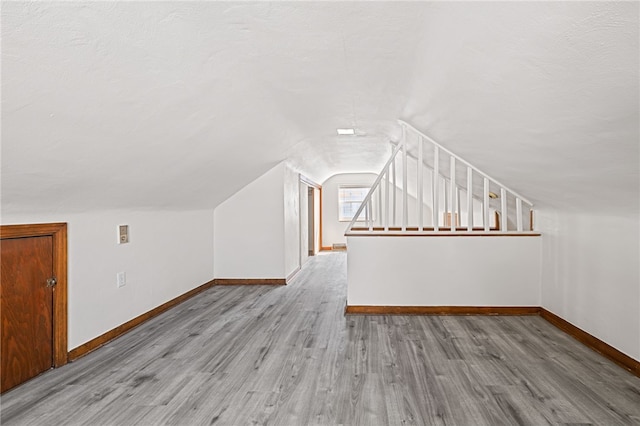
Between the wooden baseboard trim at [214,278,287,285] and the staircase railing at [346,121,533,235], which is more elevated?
the staircase railing at [346,121,533,235]

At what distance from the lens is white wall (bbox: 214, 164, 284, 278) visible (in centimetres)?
573

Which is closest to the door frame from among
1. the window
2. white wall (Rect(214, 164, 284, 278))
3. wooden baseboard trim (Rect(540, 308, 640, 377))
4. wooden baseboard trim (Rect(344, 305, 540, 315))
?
wooden baseboard trim (Rect(344, 305, 540, 315))

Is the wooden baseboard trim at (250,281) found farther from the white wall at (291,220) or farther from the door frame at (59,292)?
the door frame at (59,292)

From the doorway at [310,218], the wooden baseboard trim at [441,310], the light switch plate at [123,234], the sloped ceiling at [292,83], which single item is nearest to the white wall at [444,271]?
the wooden baseboard trim at [441,310]

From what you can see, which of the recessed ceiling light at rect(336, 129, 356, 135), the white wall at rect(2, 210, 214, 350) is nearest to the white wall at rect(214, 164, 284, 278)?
the white wall at rect(2, 210, 214, 350)

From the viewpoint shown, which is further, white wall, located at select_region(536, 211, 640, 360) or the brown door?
white wall, located at select_region(536, 211, 640, 360)

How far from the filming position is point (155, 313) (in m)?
4.12

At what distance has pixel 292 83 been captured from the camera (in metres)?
2.76

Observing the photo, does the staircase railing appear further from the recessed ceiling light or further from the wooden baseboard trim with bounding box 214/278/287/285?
the wooden baseboard trim with bounding box 214/278/287/285

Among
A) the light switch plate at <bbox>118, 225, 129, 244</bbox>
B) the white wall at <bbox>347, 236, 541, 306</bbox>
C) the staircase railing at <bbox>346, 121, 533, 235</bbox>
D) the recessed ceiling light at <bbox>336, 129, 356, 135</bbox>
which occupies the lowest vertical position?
the white wall at <bbox>347, 236, 541, 306</bbox>

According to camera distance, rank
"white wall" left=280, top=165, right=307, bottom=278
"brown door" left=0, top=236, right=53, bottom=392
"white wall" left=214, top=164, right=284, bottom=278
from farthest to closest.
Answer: "white wall" left=280, top=165, right=307, bottom=278 < "white wall" left=214, top=164, right=284, bottom=278 < "brown door" left=0, top=236, right=53, bottom=392

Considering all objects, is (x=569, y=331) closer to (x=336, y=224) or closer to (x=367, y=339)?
(x=367, y=339)

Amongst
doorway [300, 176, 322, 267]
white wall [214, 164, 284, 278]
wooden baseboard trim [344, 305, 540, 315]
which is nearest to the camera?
wooden baseboard trim [344, 305, 540, 315]

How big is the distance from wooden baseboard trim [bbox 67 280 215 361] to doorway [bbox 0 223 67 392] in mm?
132
